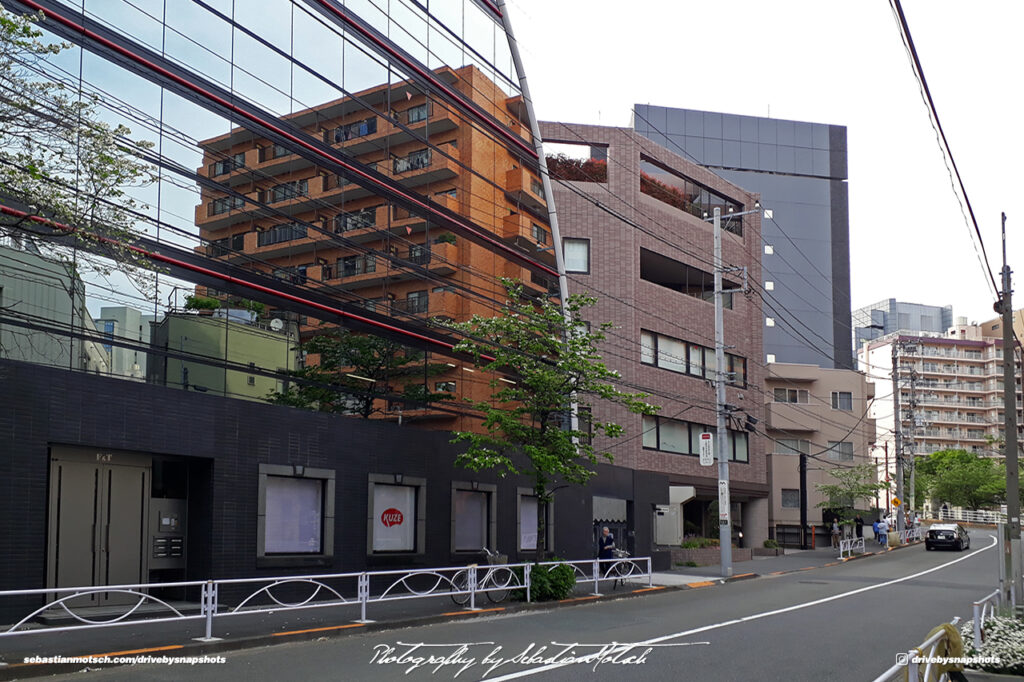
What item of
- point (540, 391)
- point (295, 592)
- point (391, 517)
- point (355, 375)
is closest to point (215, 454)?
point (295, 592)

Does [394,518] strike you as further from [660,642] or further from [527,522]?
[660,642]

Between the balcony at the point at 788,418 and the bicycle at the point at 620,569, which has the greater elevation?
the balcony at the point at 788,418

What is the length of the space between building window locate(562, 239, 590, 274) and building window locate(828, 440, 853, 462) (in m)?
32.6

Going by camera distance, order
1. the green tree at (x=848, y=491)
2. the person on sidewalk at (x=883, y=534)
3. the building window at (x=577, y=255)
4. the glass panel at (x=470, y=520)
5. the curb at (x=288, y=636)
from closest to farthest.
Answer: the curb at (x=288, y=636) → the glass panel at (x=470, y=520) → the building window at (x=577, y=255) → the green tree at (x=848, y=491) → the person on sidewalk at (x=883, y=534)

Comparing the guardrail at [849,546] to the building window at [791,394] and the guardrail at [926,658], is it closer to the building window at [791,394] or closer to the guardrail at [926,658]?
the building window at [791,394]

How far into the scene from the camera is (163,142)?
1973 centimetres

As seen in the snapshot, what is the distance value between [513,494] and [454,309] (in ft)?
18.8

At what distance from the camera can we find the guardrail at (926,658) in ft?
24.7

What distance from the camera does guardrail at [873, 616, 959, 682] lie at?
754 cm

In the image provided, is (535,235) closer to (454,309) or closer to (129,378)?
(454,309)

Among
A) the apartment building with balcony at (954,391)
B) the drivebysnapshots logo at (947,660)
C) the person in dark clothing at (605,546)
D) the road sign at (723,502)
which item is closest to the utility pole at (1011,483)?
the drivebysnapshots logo at (947,660)

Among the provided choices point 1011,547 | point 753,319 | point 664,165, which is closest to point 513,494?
point 1011,547

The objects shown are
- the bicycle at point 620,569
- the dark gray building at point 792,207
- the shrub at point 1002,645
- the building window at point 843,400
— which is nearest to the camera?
the shrub at point 1002,645
